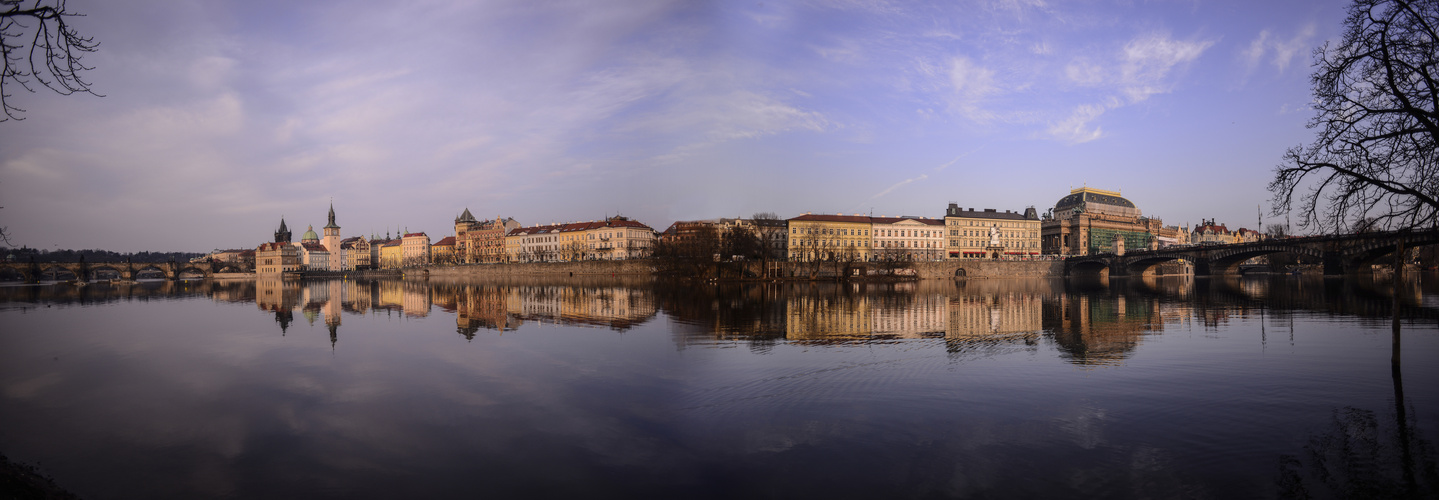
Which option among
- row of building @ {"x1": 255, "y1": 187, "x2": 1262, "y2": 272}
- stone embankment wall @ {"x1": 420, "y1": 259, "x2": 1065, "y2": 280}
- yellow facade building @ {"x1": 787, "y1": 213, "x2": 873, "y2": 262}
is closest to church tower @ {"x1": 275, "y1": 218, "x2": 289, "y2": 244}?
row of building @ {"x1": 255, "y1": 187, "x2": 1262, "y2": 272}

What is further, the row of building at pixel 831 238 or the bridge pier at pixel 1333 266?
the row of building at pixel 831 238

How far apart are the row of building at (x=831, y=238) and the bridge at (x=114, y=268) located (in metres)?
9.55

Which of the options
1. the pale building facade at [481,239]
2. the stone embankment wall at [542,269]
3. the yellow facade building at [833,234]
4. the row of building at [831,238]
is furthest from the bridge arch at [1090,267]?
the pale building facade at [481,239]

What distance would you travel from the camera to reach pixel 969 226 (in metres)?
112

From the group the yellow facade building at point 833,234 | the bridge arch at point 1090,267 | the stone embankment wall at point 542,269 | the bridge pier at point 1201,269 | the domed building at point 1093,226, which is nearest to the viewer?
the stone embankment wall at point 542,269

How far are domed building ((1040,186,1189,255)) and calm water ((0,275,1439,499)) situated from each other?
391ft

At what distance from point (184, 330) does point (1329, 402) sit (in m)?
30.4

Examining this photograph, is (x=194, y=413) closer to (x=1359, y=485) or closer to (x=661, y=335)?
(x=661, y=335)

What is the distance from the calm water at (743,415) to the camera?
702 cm

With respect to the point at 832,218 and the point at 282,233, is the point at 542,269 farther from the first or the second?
the point at 282,233

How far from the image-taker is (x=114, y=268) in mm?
127188

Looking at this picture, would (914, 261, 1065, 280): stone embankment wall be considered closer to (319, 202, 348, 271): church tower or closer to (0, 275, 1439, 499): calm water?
(0, 275, 1439, 499): calm water

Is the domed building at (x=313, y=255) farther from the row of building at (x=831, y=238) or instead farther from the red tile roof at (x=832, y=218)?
the red tile roof at (x=832, y=218)

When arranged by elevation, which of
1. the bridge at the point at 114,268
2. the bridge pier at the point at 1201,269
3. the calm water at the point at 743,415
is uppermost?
the bridge at the point at 114,268
